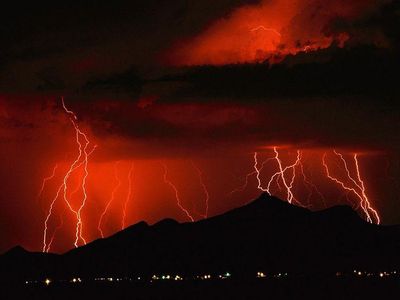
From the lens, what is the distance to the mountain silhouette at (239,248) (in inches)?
3179

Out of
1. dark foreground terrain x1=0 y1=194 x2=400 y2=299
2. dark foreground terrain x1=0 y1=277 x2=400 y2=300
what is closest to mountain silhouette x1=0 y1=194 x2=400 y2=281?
dark foreground terrain x1=0 y1=194 x2=400 y2=299

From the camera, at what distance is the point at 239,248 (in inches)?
3364

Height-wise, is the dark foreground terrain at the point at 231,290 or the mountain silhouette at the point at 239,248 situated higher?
the mountain silhouette at the point at 239,248

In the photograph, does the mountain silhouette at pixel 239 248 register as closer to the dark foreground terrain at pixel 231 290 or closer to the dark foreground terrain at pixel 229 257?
the dark foreground terrain at pixel 229 257

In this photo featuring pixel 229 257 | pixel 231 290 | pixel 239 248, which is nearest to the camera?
pixel 231 290

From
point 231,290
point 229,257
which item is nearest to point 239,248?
point 229,257

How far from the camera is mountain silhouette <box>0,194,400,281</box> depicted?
265ft

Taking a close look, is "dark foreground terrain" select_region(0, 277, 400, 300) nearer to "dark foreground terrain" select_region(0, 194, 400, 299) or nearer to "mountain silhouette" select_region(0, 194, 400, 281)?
"dark foreground terrain" select_region(0, 194, 400, 299)

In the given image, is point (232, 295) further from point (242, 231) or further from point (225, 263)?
point (242, 231)

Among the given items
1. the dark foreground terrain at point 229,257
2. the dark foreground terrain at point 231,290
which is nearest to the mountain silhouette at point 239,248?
the dark foreground terrain at point 229,257

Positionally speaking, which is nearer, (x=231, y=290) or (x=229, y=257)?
(x=231, y=290)

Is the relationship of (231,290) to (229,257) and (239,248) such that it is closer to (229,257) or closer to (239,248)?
(229,257)

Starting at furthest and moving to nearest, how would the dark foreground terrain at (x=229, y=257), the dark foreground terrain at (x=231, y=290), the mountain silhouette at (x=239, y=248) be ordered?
the mountain silhouette at (x=239, y=248)
the dark foreground terrain at (x=229, y=257)
the dark foreground terrain at (x=231, y=290)

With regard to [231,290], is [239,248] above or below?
above
